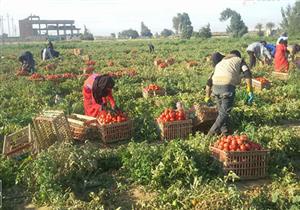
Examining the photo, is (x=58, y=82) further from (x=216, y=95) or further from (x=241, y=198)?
(x=241, y=198)

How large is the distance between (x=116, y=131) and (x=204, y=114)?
1.82 metres

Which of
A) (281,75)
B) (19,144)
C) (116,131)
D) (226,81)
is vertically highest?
(226,81)

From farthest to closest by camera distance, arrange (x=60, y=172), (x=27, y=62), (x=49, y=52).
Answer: (x=49, y=52) < (x=27, y=62) < (x=60, y=172)

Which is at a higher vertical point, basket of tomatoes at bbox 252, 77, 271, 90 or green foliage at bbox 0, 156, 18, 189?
basket of tomatoes at bbox 252, 77, 271, 90

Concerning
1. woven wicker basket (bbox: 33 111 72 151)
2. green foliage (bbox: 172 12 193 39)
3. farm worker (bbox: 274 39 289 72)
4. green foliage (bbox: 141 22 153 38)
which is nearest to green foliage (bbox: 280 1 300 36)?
green foliage (bbox: 172 12 193 39)

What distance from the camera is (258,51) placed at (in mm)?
17188

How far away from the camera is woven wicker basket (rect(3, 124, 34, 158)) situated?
7727mm

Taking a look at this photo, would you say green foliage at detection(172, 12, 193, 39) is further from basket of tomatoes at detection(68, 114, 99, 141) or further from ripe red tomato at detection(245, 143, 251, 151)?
ripe red tomato at detection(245, 143, 251, 151)

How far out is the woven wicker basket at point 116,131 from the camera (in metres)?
8.41

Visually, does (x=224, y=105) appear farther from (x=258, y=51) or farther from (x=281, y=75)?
(x=258, y=51)

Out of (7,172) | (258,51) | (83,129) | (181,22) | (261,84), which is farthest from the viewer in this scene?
(181,22)

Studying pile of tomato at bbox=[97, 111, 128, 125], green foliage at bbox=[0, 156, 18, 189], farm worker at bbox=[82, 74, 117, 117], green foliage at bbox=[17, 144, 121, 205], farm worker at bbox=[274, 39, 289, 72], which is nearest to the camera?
green foliage at bbox=[17, 144, 121, 205]

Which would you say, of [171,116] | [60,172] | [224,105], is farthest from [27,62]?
[60,172]

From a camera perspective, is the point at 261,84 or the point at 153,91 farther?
the point at 261,84
